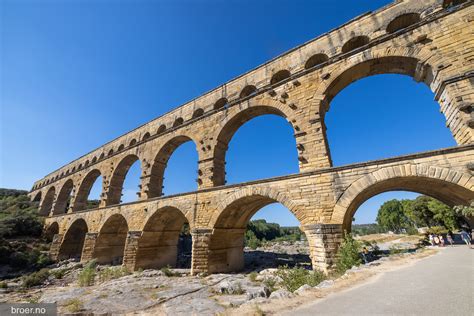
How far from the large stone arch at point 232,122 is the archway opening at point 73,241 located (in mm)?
14004

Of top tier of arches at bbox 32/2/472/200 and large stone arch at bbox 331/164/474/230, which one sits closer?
large stone arch at bbox 331/164/474/230

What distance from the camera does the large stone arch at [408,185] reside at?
18.9 feet

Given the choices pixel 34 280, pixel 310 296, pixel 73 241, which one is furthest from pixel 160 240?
pixel 73 241

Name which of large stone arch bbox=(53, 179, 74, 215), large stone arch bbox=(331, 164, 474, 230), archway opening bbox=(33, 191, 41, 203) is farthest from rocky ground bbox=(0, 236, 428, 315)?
archway opening bbox=(33, 191, 41, 203)

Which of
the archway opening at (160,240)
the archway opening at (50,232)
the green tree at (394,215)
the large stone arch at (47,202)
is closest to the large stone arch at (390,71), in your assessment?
the archway opening at (160,240)

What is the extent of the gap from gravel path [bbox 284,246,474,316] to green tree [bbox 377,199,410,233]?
2143 inches

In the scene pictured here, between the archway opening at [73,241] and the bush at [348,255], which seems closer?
the bush at [348,255]

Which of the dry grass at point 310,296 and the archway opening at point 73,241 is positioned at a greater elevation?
the archway opening at point 73,241

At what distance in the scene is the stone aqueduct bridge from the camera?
21.7 ft

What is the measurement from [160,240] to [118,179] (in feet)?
24.0

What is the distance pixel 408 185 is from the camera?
7391 millimetres

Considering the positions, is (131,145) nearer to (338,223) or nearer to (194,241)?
(194,241)

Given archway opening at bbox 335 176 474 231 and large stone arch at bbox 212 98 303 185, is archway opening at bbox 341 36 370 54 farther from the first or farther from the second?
archway opening at bbox 335 176 474 231

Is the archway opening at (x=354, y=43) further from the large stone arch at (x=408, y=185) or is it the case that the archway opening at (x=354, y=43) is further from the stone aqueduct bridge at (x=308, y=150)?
the large stone arch at (x=408, y=185)
